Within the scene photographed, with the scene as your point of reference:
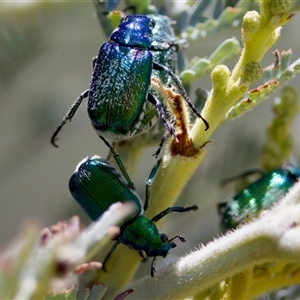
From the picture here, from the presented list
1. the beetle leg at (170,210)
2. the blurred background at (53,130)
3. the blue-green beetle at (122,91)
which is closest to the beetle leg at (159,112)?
the blue-green beetle at (122,91)

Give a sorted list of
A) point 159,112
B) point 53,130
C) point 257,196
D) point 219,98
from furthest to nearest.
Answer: point 53,130 → point 257,196 → point 159,112 → point 219,98

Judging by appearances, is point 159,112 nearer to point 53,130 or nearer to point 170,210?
point 170,210

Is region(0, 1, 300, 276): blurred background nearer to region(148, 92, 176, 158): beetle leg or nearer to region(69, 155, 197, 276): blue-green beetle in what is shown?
region(69, 155, 197, 276): blue-green beetle

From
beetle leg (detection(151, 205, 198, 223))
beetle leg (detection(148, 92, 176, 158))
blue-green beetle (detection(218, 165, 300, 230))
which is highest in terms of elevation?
beetle leg (detection(148, 92, 176, 158))

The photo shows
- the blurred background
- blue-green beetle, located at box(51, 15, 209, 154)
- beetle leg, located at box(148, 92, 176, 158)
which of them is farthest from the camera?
the blurred background

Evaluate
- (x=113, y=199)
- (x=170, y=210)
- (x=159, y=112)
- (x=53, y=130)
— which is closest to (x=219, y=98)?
(x=159, y=112)

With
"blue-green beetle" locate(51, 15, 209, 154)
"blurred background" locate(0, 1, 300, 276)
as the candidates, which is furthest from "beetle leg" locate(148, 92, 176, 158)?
"blurred background" locate(0, 1, 300, 276)
